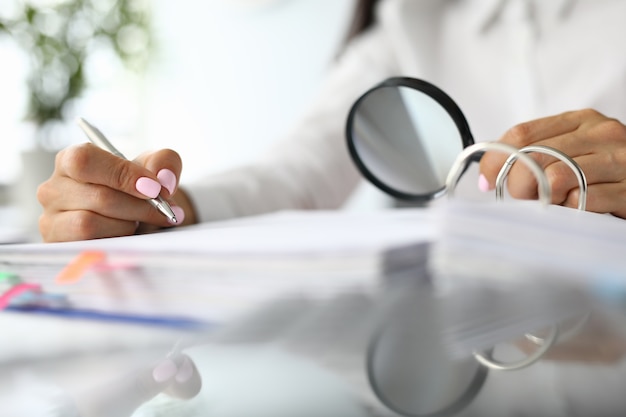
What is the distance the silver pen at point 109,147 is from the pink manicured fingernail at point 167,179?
1cm

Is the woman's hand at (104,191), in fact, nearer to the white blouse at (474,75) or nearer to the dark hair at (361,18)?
the white blouse at (474,75)

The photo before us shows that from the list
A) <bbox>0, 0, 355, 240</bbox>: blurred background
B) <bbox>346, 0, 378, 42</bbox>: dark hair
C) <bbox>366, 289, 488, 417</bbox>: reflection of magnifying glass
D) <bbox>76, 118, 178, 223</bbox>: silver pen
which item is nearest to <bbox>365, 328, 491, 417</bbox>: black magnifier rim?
<bbox>366, 289, 488, 417</bbox>: reflection of magnifying glass

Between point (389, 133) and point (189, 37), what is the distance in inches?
75.4

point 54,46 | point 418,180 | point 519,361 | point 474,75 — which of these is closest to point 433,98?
point 418,180

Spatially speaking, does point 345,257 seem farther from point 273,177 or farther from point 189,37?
point 189,37

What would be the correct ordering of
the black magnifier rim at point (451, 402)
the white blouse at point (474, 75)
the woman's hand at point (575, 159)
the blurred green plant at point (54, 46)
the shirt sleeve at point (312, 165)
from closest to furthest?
the black magnifier rim at point (451, 402), the woman's hand at point (575, 159), the shirt sleeve at point (312, 165), the white blouse at point (474, 75), the blurred green plant at point (54, 46)

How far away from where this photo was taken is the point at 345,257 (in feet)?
0.89

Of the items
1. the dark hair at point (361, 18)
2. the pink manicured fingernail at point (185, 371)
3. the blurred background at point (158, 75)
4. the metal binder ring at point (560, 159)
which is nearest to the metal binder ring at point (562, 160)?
the metal binder ring at point (560, 159)

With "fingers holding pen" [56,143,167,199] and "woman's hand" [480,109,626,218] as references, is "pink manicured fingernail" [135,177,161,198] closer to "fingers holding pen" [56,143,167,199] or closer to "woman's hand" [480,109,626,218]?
"fingers holding pen" [56,143,167,199]

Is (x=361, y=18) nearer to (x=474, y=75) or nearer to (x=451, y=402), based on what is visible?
(x=474, y=75)

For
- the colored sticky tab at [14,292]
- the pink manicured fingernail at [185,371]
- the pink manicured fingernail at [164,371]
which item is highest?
the colored sticky tab at [14,292]

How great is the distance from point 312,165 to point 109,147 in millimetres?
489

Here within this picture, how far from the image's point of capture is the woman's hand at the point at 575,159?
467 mm

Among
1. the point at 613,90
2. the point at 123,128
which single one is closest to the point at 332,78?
the point at 613,90
